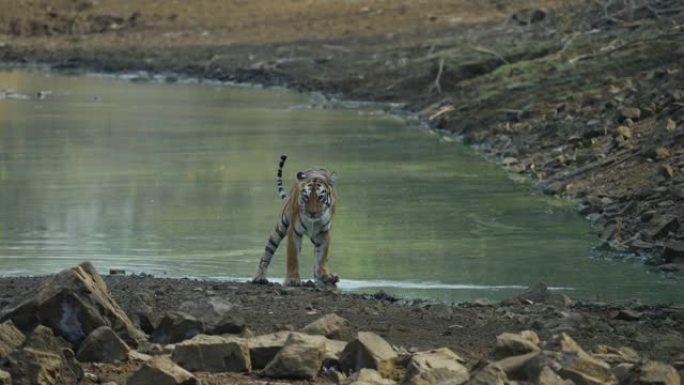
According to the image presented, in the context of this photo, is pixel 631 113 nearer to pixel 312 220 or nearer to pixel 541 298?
pixel 312 220

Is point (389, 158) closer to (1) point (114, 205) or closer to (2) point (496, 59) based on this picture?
(1) point (114, 205)

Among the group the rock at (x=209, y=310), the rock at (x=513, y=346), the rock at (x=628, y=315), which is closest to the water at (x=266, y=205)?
the rock at (x=628, y=315)

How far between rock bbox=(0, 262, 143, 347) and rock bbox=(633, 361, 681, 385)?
2.49 meters

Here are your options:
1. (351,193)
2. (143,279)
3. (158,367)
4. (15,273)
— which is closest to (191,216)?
(351,193)

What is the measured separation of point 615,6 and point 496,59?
94.1 inches

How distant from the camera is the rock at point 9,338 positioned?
7.93 meters

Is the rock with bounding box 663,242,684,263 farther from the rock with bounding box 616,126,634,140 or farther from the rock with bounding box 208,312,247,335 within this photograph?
the rock with bounding box 616,126,634,140

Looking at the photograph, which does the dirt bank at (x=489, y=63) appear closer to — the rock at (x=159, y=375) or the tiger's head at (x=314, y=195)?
the tiger's head at (x=314, y=195)

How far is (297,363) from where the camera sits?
7.96 meters

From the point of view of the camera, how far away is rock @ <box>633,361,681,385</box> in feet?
24.8

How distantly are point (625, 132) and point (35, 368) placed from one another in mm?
13898

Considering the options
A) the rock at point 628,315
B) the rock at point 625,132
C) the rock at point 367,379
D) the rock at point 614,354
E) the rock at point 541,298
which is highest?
the rock at point 625,132

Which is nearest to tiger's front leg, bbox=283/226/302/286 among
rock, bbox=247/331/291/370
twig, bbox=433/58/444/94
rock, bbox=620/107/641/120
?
rock, bbox=247/331/291/370

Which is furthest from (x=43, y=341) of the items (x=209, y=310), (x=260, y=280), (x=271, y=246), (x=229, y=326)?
(x=271, y=246)
